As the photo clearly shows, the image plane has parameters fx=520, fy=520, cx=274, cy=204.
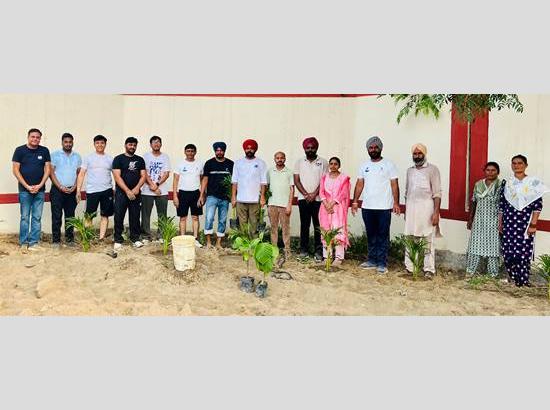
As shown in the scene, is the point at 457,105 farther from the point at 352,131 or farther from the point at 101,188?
the point at 101,188

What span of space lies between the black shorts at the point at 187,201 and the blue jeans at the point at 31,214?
190 centimetres

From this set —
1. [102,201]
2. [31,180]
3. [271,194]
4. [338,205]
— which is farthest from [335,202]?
[31,180]

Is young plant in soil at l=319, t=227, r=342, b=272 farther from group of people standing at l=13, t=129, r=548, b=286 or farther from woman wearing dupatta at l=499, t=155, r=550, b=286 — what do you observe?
woman wearing dupatta at l=499, t=155, r=550, b=286

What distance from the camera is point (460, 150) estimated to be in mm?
7004

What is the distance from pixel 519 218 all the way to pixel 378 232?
66.0 inches

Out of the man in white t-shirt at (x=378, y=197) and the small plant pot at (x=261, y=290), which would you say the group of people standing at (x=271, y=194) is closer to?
the man in white t-shirt at (x=378, y=197)

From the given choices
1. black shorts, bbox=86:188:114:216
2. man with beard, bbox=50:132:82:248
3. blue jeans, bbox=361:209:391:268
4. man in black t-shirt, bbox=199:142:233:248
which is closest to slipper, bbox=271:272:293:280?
blue jeans, bbox=361:209:391:268

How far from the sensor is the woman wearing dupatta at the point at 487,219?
628 cm

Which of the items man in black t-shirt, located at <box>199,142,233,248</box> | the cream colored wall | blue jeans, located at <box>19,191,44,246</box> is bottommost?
blue jeans, located at <box>19,191,44,246</box>

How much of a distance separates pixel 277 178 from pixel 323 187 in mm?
666

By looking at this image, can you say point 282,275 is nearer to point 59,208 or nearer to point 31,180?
point 59,208

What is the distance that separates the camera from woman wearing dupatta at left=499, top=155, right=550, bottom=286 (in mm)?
5953

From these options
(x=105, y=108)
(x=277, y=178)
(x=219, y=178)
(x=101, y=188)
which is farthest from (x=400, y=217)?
(x=105, y=108)

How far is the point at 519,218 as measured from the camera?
19.9ft
